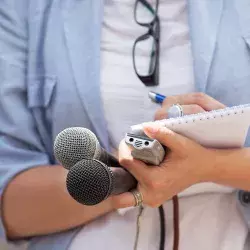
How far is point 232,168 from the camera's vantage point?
0.77m

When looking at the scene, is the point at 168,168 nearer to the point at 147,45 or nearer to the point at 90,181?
the point at 90,181

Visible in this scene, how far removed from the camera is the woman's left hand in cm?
65

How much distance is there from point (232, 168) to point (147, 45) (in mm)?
294

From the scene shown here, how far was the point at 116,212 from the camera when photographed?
875mm

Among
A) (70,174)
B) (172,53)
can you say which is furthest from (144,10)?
(70,174)

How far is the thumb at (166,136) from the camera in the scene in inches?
24.6

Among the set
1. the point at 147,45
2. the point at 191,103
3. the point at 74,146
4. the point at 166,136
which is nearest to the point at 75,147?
the point at 74,146

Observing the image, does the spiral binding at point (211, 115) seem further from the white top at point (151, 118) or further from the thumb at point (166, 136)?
the white top at point (151, 118)

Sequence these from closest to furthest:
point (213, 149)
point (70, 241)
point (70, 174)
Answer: point (70, 174), point (213, 149), point (70, 241)

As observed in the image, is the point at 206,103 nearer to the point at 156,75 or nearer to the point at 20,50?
the point at 156,75

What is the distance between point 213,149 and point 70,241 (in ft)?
0.99

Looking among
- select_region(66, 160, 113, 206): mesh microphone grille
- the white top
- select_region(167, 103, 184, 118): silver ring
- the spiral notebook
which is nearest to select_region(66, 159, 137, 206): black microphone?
select_region(66, 160, 113, 206): mesh microphone grille

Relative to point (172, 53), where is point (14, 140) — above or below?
below

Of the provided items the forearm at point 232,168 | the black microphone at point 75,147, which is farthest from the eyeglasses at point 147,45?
the black microphone at point 75,147
